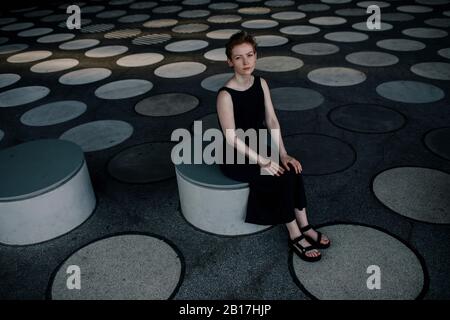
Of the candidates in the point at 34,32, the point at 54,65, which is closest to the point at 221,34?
the point at 54,65

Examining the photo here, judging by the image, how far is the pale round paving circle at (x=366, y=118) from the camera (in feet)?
10.1

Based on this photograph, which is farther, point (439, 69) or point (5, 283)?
point (439, 69)

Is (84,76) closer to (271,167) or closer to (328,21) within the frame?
(271,167)

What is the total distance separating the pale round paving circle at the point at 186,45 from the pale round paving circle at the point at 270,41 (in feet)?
2.62

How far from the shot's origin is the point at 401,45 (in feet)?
16.1

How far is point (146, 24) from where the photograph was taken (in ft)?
21.9

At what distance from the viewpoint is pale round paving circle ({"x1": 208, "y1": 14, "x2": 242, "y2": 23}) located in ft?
21.4

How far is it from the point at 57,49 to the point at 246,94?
4.75 m

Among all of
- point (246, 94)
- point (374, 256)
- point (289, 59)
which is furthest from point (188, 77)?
point (374, 256)

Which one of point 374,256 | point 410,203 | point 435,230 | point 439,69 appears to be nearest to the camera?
point 374,256

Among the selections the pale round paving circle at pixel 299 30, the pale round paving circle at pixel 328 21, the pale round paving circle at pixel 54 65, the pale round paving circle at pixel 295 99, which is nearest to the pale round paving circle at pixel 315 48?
the pale round paving circle at pixel 299 30

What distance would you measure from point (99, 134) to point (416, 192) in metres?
2.55

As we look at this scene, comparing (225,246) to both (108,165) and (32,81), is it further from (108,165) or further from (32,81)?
(32,81)

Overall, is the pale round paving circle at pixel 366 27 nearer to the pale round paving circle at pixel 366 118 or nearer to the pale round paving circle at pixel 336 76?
the pale round paving circle at pixel 336 76
